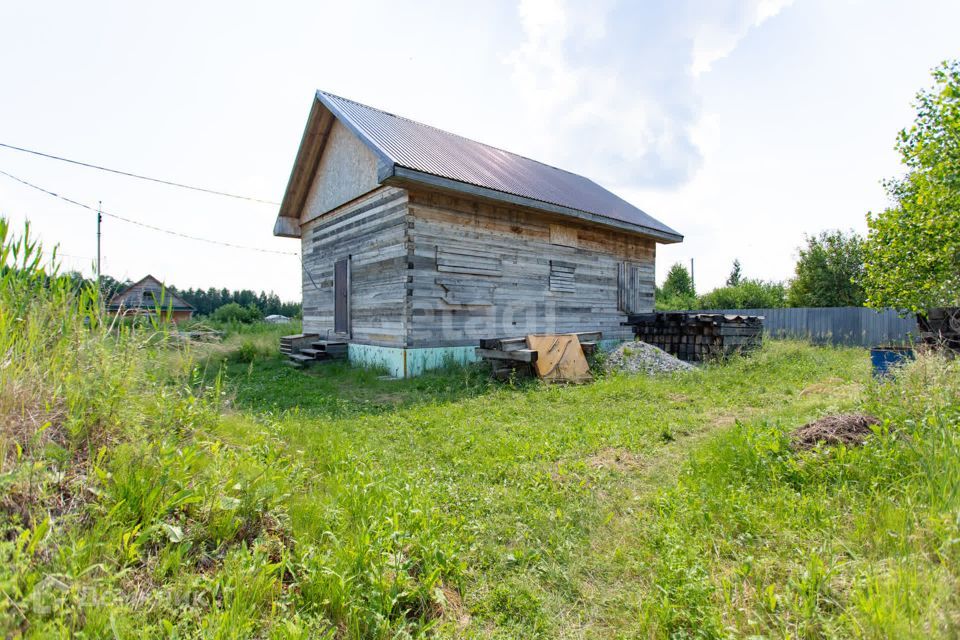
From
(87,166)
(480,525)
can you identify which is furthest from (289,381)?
(87,166)

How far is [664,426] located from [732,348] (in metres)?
7.14

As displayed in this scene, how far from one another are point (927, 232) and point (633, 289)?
7.54m

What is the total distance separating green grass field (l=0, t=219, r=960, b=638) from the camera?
1.70 m

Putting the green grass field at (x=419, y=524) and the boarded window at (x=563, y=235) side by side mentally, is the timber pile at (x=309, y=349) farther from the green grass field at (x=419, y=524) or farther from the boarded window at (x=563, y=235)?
the green grass field at (x=419, y=524)

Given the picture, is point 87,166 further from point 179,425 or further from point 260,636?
point 260,636

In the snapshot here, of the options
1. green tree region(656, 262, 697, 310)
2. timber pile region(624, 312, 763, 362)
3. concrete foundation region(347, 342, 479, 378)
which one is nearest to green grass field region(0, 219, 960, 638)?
concrete foundation region(347, 342, 479, 378)

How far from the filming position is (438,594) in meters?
2.05

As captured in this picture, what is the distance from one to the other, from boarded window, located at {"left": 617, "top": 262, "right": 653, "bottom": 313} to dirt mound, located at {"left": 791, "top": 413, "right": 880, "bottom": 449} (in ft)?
31.0

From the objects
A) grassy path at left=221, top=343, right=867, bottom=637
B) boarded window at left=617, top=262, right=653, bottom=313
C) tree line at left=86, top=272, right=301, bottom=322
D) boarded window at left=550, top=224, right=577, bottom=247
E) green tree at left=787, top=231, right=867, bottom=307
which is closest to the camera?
grassy path at left=221, top=343, right=867, bottom=637

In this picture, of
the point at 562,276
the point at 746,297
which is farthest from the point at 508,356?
the point at 746,297

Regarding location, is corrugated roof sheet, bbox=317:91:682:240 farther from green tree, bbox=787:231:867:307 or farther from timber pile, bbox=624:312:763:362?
green tree, bbox=787:231:867:307

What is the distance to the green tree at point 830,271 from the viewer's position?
21672 mm

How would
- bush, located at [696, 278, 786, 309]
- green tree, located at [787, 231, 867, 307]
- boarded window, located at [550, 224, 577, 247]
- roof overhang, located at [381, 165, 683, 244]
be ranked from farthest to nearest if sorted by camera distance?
1. bush, located at [696, 278, 786, 309]
2. green tree, located at [787, 231, 867, 307]
3. boarded window, located at [550, 224, 577, 247]
4. roof overhang, located at [381, 165, 683, 244]

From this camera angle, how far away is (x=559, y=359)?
8.45 m
